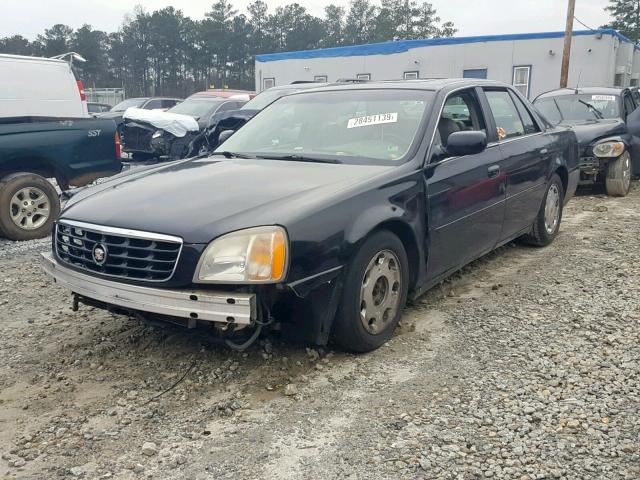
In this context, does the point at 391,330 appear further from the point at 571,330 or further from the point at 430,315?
the point at 571,330

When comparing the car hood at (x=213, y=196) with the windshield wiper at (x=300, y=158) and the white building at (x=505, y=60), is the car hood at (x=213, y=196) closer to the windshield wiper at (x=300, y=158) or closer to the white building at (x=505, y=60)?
the windshield wiper at (x=300, y=158)

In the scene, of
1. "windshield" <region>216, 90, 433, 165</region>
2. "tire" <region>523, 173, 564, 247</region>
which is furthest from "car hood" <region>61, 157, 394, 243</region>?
"tire" <region>523, 173, 564, 247</region>

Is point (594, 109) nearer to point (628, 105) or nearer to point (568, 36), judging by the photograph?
point (628, 105)

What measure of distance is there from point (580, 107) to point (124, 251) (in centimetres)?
933

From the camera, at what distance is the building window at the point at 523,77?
2498 cm

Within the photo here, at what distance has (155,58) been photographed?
77.8 meters

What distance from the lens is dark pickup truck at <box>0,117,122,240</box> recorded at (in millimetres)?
6820

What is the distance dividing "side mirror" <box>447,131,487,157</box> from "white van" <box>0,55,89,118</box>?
5.35 metres

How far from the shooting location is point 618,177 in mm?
9398


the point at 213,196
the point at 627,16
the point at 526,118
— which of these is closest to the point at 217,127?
the point at 526,118

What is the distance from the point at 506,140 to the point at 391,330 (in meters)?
2.24

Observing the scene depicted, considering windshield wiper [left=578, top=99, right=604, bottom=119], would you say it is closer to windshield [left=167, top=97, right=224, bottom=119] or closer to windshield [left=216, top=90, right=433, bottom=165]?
windshield [left=216, top=90, right=433, bottom=165]

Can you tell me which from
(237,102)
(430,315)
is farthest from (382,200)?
(237,102)

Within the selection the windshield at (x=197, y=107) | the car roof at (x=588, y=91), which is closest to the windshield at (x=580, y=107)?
the car roof at (x=588, y=91)
